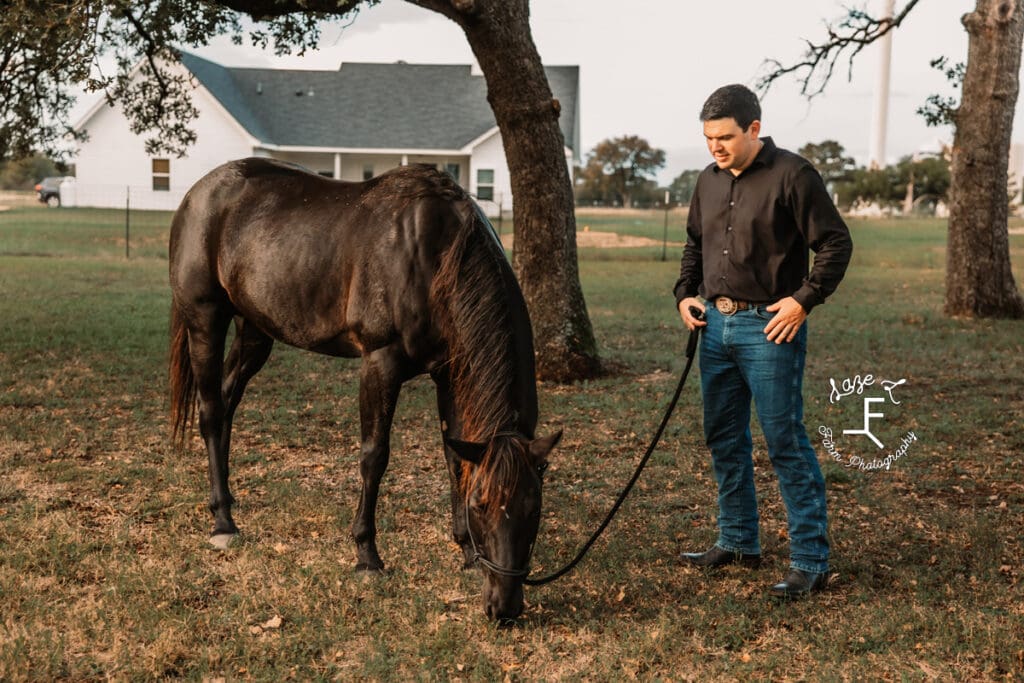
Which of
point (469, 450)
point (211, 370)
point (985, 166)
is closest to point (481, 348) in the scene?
point (469, 450)

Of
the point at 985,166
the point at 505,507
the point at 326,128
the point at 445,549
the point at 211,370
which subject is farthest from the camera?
the point at 326,128

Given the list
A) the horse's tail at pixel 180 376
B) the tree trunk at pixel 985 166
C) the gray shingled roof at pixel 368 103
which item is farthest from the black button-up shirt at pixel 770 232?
the gray shingled roof at pixel 368 103

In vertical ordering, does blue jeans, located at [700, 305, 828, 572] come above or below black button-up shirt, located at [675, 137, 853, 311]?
below

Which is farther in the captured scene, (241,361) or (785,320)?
(241,361)

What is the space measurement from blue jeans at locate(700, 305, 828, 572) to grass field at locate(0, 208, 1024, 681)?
0.33 m

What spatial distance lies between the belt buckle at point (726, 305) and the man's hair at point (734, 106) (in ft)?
2.58

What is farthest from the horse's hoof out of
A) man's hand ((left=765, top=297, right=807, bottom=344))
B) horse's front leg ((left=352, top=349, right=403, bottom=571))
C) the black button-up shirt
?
man's hand ((left=765, top=297, right=807, bottom=344))

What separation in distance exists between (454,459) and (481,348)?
64cm

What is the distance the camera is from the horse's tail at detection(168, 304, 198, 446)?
19.0ft

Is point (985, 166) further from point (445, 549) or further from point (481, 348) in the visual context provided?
point (481, 348)

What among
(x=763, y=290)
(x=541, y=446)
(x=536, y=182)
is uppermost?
(x=536, y=182)

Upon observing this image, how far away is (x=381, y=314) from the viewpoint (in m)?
4.56

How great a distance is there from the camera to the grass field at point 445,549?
12.7 feet

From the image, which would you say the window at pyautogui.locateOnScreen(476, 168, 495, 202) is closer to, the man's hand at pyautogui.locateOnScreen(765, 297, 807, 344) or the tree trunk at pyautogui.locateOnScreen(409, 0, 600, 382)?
the tree trunk at pyautogui.locateOnScreen(409, 0, 600, 382)
